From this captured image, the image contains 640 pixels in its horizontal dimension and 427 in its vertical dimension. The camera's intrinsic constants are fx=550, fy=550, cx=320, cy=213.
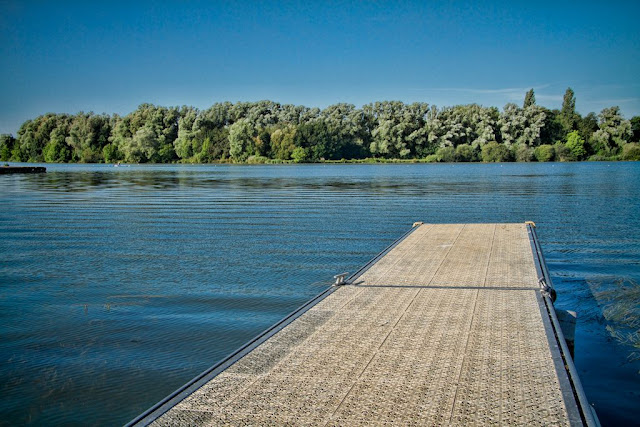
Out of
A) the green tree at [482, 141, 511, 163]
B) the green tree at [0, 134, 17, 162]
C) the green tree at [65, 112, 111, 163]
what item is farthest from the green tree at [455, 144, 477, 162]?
the green tree at [0, 134, 17, 162]

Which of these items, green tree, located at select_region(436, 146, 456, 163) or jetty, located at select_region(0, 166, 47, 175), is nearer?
jetty, located at select_region(0, 166, 47, 175)

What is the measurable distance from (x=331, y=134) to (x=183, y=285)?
340ft

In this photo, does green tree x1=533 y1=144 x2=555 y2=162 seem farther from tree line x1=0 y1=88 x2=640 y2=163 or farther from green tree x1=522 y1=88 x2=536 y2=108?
green tree x1=522 y1=88 x2=536 y2=108

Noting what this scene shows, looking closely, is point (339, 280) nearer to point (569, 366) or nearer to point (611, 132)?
point (569, 366)

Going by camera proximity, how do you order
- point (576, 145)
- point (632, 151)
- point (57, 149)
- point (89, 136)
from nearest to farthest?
point (632, 151)
point (576, 145)
point (89, 136)
point (57, 149)

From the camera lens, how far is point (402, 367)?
418 cm

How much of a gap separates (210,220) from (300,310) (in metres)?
12.9

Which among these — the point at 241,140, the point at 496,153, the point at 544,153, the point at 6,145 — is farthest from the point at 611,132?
the point at 6,145

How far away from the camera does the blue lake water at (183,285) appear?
5520 millimetres

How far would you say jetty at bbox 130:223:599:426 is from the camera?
3.48 metres

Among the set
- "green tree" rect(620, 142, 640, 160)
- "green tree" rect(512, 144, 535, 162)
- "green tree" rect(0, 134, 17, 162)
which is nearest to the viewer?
"green tree" rect(620, 142, 640, 160)

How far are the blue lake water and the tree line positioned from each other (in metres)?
80.8

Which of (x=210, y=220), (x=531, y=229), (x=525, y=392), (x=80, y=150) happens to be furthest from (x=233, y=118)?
(x=525, y=392)

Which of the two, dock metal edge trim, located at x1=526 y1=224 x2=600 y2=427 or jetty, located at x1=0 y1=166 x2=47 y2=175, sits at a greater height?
jetty, located at x1=0 y1=166 x2=47 y2=175
